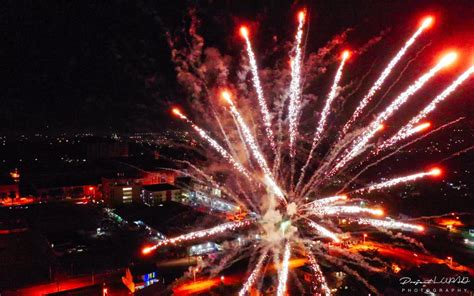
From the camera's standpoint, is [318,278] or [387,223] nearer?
[318,278]

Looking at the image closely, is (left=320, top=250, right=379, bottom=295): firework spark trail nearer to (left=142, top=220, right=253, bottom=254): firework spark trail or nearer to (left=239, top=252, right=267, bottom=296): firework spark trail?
(left=239, top=252, right=267, bottom=296): firework spark trail

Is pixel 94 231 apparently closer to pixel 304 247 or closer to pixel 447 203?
pixel 304 247

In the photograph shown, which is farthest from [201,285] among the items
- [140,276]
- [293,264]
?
[293,264]

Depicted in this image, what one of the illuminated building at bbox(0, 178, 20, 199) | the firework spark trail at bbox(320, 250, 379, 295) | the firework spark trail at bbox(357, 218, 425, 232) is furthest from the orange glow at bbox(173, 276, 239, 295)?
the illuminated building at bbox(0, 178, 20, 199)

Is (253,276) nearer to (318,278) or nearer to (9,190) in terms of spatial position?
(318,278)

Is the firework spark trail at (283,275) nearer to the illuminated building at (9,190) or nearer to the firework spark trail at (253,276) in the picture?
the firework spark trail at (253,276)

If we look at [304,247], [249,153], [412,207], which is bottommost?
[304,247]

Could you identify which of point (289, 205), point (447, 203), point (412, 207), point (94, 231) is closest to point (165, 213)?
point (94, 231)
